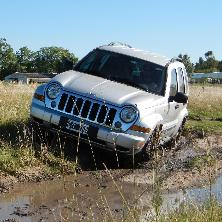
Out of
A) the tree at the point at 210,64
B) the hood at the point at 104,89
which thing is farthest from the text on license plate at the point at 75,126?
the tree at the point at 210,64

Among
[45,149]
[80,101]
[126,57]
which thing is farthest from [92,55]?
[45,149]

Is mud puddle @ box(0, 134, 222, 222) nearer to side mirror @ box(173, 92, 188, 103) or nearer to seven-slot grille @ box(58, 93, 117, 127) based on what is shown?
seven-slot grille @ box(58, 93, 117, 127)

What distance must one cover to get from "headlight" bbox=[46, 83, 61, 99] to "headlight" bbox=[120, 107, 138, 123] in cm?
121

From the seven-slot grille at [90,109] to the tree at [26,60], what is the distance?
400 ft

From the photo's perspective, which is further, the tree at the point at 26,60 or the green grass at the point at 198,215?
the tree at the point at 26,60

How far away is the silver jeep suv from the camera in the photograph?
28.3ft

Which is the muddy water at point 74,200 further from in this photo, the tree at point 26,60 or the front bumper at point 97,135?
the tree at point 26,60

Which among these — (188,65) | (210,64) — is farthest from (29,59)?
(188,65)

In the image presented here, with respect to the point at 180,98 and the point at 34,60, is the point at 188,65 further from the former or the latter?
the point at 34,60

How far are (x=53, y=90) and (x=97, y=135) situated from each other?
3.87ft

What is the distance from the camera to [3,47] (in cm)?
12825

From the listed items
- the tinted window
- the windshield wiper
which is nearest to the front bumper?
the windshield wiper

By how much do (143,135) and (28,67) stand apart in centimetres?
12632

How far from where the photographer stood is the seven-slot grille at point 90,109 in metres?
8.65
